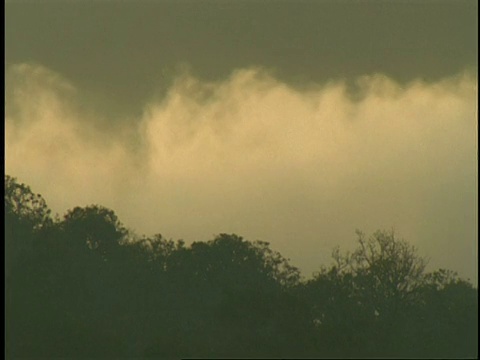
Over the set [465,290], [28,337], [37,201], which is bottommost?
[28,337]

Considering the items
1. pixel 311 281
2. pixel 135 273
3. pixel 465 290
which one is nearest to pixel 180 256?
pixel 135 273

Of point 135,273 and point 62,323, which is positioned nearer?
point 62,323

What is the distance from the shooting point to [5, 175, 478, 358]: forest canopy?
51219 mm

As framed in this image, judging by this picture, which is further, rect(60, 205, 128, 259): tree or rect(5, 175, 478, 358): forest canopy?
rect(60, 205, 128, 259): tree

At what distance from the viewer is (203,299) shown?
188ft

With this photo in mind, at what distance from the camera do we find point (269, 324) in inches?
1993

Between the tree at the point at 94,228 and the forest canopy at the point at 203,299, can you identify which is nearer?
the forest canopy at the point at 203,299

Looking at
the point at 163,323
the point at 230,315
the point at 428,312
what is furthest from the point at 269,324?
the point at 428,312

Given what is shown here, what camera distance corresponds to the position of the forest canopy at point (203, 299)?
51219 mm

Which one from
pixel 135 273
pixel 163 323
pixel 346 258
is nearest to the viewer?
pixel 163 323

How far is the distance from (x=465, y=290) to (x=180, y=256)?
16835 millimetres

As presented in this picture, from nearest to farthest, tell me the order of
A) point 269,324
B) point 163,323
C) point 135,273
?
point 269,324 < point 163,323 < point 135,273

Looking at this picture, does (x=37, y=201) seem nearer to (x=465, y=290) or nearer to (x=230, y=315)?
(x=230, y=315)

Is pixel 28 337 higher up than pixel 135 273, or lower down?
lower down
